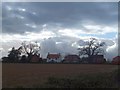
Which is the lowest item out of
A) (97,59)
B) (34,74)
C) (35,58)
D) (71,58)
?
(34,74)

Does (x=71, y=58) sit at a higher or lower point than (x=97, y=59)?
higher

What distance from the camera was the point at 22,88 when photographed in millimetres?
15719

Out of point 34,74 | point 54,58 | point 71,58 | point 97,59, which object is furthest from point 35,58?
point 34,74

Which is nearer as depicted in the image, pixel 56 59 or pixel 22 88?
pixel 22 88

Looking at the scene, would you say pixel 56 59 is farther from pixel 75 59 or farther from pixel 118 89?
pixel 118 89

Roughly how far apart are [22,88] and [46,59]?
74.6 m

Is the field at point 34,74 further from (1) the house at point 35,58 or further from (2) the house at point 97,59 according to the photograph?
(1) the house at point 35,58

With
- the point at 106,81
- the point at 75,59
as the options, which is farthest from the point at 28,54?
the point at 106,81

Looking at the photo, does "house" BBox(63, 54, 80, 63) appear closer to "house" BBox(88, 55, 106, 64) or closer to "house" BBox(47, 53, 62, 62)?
"house" BBox(47, 53, 62, 62)

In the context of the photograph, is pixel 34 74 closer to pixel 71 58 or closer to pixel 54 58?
pixel 71 58

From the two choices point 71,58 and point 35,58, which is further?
point 71,58

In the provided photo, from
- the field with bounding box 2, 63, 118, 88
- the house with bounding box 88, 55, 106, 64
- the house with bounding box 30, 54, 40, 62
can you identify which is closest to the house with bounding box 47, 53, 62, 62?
the house with bounding box 30, 54, 40, 62

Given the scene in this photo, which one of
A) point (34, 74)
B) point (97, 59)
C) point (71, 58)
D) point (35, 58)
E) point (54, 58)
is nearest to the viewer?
point (34, 74)

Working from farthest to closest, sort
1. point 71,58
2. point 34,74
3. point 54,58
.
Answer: point 54,58 → point 71,58 → point 34,74
